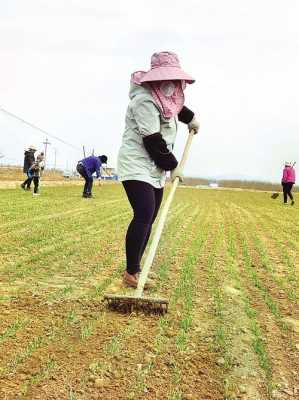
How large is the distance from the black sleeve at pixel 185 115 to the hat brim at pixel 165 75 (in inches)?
24.2

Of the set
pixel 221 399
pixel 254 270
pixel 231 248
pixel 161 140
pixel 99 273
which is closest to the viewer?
pixel 221 399

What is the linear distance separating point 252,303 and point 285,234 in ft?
18.1

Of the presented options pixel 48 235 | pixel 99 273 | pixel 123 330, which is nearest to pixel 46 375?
pixel 123 330

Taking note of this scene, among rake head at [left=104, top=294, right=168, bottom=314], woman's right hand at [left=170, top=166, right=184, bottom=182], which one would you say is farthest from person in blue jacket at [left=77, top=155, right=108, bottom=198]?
rake head at [left=104, top=294, right=168, bottom=314]

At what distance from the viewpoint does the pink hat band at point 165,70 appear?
3.76 m

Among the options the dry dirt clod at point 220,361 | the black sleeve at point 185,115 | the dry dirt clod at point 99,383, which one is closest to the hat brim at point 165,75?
the black sleeve at point 185,115

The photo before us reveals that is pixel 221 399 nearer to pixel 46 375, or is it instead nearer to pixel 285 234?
pixel 46 375

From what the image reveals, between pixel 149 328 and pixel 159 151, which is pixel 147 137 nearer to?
pixel 159 151

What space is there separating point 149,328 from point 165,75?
75.8 inches

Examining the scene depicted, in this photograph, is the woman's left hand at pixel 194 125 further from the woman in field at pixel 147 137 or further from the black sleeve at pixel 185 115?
the woman in field at pixel 147 137

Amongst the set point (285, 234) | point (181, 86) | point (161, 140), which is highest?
point (181, 86)

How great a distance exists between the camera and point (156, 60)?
12.8ft

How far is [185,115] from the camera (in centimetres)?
451

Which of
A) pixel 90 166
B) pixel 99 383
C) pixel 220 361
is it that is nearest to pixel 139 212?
pixel 220 361
